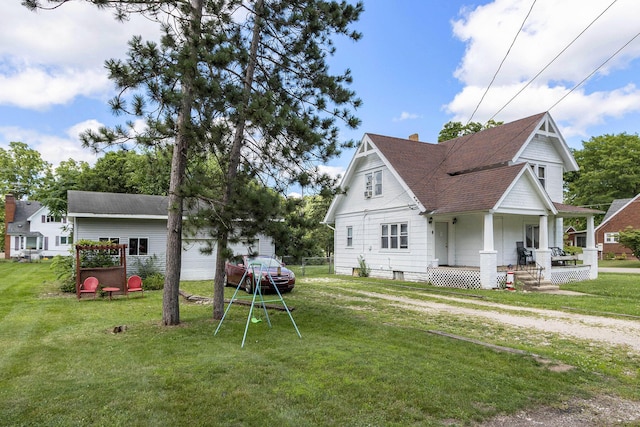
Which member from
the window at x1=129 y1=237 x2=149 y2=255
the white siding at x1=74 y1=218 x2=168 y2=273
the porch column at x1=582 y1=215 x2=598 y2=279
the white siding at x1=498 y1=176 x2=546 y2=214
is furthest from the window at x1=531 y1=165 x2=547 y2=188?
the window at x1=129 y1=237 x2=149 y2=255

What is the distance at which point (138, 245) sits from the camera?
18.9 meters

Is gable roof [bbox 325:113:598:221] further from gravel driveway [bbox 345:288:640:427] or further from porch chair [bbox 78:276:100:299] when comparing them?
porch chair [bbox 78:276:100:299]

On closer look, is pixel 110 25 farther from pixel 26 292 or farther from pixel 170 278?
pixel 26 292

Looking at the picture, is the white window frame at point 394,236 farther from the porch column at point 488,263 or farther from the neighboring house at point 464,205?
the porch column at point 488,263

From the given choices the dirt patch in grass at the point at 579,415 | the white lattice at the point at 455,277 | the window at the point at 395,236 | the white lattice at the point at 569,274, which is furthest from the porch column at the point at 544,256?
the dirt patch in grass at the point at 579,415

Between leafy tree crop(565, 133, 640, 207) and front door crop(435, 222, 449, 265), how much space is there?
3519 centimetres

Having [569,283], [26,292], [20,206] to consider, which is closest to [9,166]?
[20,206]

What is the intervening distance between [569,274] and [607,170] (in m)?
36.2

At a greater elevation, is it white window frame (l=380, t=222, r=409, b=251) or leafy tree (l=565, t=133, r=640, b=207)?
leafy tree (l=565, t=133, r=640, b=207)

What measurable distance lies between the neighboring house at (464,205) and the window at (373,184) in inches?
2.1

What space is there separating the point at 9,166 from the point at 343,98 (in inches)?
2350

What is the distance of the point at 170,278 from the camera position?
8438 mm

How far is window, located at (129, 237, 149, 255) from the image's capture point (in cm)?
1877

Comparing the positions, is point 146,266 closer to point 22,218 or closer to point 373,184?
point 373,184
